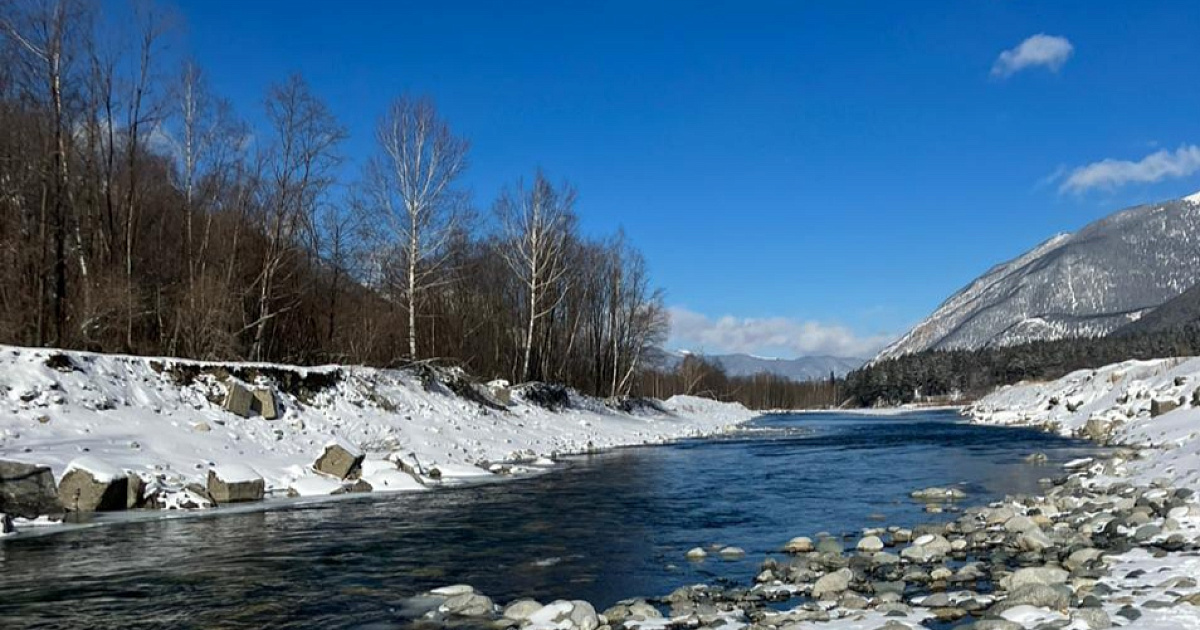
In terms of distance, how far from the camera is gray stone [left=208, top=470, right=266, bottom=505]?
1788 centimetres

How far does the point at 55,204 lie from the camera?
81.6 feet

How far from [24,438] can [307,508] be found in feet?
19.6

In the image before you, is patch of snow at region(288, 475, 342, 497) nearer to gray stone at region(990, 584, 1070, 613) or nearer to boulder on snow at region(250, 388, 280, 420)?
boulder on snow at region(250, 388, 280, 420)

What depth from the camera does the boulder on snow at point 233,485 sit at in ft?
58.7

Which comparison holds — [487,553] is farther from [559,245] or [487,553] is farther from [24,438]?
[559,245]

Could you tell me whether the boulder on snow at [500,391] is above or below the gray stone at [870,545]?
above

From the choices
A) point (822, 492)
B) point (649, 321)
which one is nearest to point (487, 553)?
point (822, 492)

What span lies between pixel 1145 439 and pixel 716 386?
123 m

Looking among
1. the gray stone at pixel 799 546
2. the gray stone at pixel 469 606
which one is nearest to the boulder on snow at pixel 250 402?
the gray stone at pixel 469 606

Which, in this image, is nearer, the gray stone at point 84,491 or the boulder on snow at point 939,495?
the gray stone at point 84,491

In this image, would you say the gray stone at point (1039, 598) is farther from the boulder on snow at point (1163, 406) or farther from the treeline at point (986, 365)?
the treeline at point (986, 365)

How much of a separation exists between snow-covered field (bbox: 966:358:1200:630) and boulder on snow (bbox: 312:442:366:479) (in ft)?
55.1

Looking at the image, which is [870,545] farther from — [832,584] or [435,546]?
[435,546]

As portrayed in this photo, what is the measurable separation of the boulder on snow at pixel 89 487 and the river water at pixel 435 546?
1.33 meters
